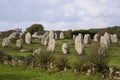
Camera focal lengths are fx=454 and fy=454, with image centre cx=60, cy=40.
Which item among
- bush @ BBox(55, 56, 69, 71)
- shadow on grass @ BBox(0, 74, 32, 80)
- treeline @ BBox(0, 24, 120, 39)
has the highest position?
treeline @ BBox(0, 24, 120, 39)

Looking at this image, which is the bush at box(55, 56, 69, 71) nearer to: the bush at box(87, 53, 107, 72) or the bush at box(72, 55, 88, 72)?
the bush at box(72, 55, 88, 72)

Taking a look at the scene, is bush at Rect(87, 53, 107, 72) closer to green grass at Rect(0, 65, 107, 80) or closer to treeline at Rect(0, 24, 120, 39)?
green grass at Rect(0, 65, 107, 80)

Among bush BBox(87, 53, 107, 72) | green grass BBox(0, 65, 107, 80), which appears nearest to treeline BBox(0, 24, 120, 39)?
green grass BBox(0, 65, 107, 80)

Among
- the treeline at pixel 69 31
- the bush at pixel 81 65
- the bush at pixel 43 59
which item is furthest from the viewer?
the treeline at pixel 69 31

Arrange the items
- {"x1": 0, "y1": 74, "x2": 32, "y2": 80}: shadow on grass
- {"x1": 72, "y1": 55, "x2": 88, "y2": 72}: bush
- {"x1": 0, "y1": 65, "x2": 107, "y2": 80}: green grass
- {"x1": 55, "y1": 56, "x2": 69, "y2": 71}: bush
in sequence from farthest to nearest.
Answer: {"x1": 55, "y1": 56, "x2": 69, "y2": 71}: bush < {"x1": 0, "y1": 74, "x2": 32, "y2": 80}: shadow on grass < {"x1": 72, "y1": 55, "x2": 88, "y2": 72}: bush < {"x1": 0, "y1": 65, "x2": 107, "y2": 80}: green grass

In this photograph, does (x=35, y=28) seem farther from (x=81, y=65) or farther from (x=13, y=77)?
(x=81, y=65)

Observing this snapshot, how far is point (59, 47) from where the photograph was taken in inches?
2393

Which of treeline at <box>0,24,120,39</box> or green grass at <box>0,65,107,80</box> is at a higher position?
treeline at <box>0,24,120,39</box>

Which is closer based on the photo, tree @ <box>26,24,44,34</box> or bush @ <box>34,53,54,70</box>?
bush @ <box>34,53,54,70</box>

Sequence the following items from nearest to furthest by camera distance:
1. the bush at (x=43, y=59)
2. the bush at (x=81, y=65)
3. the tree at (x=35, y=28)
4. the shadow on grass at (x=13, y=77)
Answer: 1. the bush at (x=81, y=65)
2. the shadow on grass at (x=13, y=77)
3. the bush at (x=43, y=59)
4. the tree at (x=35, y=28)

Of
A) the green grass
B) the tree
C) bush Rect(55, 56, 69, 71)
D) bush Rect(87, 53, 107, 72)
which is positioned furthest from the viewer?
the tree

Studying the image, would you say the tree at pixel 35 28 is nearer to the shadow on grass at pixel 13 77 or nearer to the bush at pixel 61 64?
the bush at pixel 61 64

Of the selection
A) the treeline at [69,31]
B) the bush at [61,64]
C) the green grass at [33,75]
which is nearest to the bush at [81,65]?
the green grass at [33,75]

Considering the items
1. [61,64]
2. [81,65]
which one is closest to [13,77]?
[61,64]
